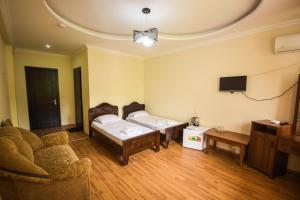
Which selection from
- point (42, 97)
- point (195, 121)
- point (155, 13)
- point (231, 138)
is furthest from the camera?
point (42, 97)

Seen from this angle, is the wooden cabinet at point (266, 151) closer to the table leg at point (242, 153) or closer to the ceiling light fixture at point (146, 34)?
the table leg at point (242, 153)

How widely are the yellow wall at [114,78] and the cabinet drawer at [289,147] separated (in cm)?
383

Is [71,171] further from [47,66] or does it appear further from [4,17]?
[47,66]

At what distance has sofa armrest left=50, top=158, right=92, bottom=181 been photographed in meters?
1.46

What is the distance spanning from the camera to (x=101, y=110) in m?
4.14

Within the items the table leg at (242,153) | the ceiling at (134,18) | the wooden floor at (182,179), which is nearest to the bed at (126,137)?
the wooden floor at (182,179)

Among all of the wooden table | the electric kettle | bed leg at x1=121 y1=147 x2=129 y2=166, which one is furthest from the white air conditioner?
bed leg at x1=121 y1=147 x2=129 y2=166

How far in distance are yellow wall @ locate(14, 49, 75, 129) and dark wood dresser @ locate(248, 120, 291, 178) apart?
5338 mm

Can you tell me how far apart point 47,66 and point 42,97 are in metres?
1.00

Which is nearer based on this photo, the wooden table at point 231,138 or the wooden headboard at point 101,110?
the wooden table at point 231,138

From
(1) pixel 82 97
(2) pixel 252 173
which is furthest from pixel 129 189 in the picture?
Answer: (1) pixel 82 97

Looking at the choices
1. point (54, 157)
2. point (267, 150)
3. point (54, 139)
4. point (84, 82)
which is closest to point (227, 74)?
point (267, 150)

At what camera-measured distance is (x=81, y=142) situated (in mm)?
3709

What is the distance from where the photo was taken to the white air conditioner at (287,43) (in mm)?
2265
